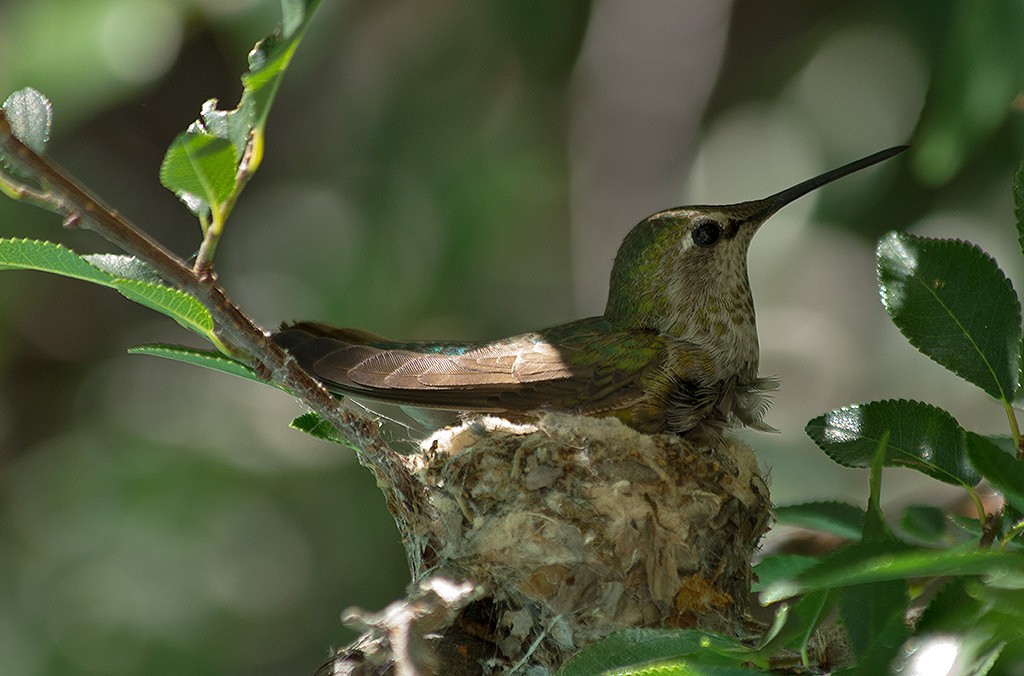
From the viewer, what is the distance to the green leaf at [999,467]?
1392 mm

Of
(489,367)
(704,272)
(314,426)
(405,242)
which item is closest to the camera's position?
(314,426)

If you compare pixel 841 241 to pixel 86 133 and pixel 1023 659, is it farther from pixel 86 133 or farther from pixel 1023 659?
pixel 86 133

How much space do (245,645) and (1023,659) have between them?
4719mm

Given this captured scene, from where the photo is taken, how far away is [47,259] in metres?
1.70

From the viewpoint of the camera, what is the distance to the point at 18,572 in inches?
208

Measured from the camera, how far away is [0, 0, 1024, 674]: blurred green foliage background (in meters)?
4.75

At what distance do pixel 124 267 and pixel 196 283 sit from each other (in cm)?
19

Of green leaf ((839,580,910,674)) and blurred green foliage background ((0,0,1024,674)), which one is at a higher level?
blurred green foliage background ((0,0,1024,674))

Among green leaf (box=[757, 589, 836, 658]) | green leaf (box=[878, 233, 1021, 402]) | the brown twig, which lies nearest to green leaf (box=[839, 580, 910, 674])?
green leaf (box=[757, 589, 836, 658])

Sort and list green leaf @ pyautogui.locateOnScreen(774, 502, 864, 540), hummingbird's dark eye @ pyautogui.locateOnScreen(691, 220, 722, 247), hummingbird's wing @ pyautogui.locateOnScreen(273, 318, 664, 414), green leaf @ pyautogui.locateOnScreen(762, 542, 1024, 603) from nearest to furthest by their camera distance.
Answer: green leaf @ pyautogui.locateOnScreen(762, 542, 1024, 603), green leaf @ pyautogui.locateOnScreen(774, 502, 864, 540), hummingbird's wing @ pyautogui.locateOnScreen(273, 318, 664, 414), hummingbird's dark eye @ pyautogui.locateOnScreen(691, 220, 722, 247)

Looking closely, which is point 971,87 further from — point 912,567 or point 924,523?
point 912,567

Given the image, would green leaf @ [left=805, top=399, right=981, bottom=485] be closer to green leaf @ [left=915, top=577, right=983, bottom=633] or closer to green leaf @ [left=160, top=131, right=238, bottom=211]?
green leaf @ [left=915, top=577, right=983, bottom=633]

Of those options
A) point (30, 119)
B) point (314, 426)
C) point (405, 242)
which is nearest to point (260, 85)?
point (30, 119)

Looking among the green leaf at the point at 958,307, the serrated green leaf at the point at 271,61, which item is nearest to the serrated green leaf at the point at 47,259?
the serrated green leaf at the point at 271,61
